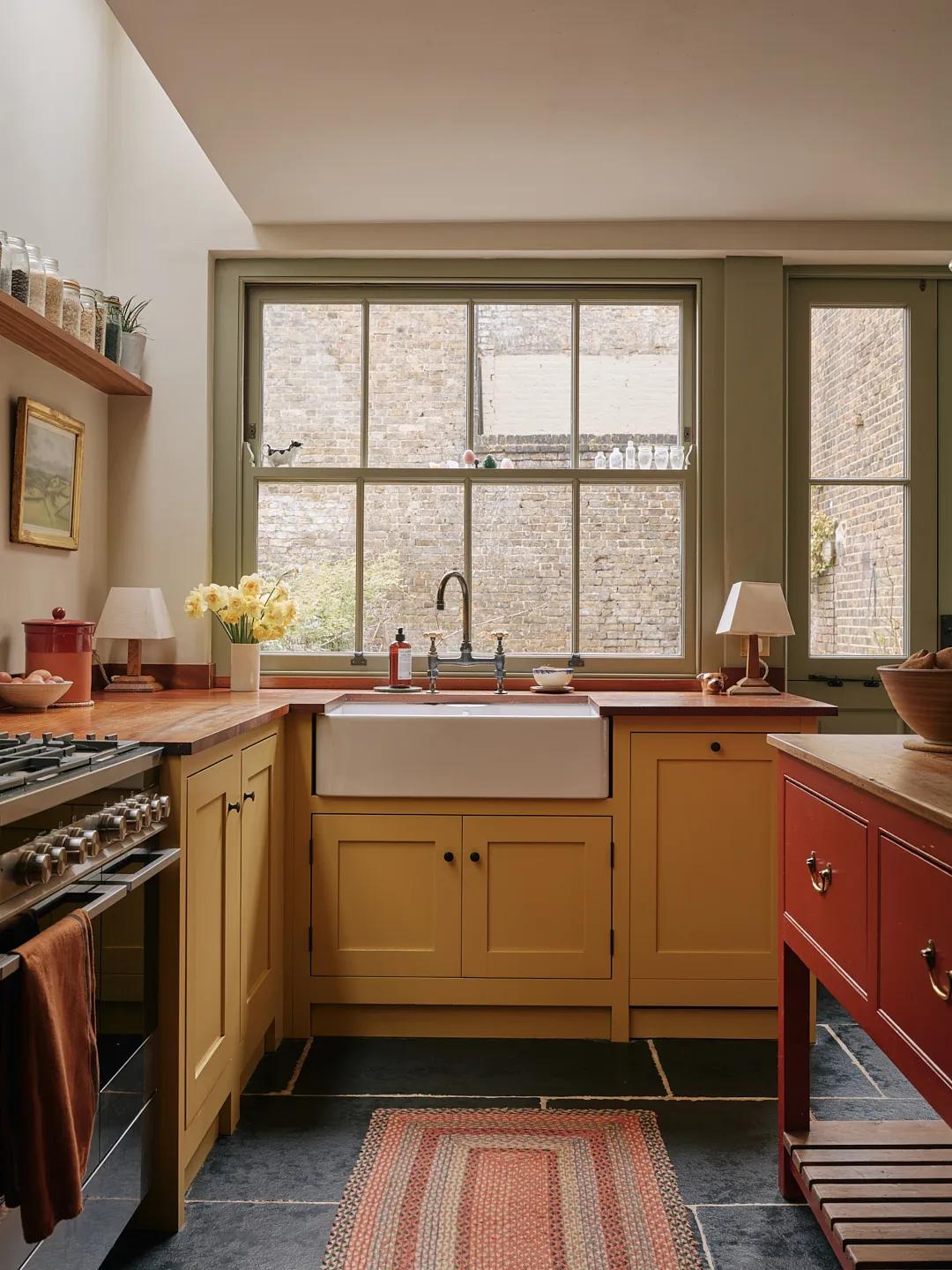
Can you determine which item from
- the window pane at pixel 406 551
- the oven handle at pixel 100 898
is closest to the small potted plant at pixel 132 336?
the window pane at pixel 406 551

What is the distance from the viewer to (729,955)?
271 cm

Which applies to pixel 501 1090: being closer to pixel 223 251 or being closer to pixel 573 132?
pixel 573 132

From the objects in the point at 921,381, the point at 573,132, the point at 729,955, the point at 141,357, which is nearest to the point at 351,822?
the point at 729,955

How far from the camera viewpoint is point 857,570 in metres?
3.45

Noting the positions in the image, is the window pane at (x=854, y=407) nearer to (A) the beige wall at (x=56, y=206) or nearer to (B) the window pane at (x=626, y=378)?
(B) the window pane at (x=626, y=378)

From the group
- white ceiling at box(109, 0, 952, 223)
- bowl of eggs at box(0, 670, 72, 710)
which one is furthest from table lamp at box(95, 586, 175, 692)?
white ceiling at box(109, 0, 952, 223)

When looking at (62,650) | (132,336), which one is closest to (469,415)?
(132,336)

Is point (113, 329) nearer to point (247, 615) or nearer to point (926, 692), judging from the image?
point (247, 615)

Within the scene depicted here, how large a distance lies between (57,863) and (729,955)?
204 cm

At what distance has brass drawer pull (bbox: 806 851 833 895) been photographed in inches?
63.2

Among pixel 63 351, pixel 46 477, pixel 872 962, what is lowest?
pixel 872 962

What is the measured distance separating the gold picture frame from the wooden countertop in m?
2.16

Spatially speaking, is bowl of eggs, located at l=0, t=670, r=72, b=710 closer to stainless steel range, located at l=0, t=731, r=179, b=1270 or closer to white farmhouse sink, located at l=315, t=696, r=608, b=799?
stainless steel range, located at l=0, t=731, r=179, b=1270

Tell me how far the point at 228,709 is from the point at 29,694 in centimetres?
49
